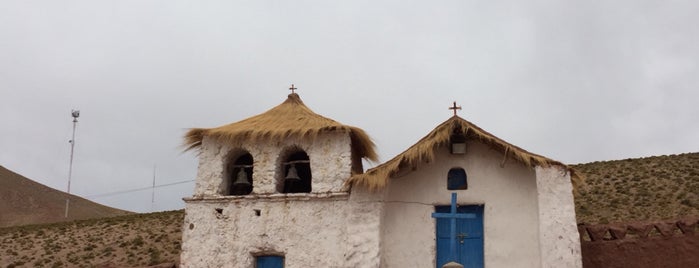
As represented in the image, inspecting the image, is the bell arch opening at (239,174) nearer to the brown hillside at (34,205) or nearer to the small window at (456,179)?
the small window at (456,179)

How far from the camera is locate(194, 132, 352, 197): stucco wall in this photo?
12695 mm

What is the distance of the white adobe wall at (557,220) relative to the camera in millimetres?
11078

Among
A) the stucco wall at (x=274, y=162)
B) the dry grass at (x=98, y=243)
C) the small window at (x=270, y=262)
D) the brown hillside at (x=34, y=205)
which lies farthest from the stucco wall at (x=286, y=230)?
the brown hillside at (x=34, y=205)

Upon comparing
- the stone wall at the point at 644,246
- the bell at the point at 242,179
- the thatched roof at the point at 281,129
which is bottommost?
the stone wall at the point at 644,246

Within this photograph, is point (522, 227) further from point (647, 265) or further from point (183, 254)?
point (183, 254)

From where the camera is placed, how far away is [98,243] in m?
29.2

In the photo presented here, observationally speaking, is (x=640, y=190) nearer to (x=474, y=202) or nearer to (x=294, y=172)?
(x=474, y=202)

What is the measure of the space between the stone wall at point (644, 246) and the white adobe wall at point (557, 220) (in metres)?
1.36

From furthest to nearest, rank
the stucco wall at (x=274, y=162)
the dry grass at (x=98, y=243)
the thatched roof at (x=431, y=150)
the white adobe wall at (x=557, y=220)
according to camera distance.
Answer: the dry grass at (x=98, y=243), the stucco wall at (x=274, y=162), the thatched roof at (x=431, y=150), the white adobe wall at (x=557, y=220)

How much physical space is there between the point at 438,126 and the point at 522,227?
2443mm

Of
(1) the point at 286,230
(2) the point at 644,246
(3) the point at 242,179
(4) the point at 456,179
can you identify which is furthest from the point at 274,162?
(2) the point at 644,246

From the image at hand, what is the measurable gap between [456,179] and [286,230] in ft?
11.5

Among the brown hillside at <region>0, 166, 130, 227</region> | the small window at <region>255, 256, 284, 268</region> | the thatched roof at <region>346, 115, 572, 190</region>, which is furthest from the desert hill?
the brown hillside at <region>0, 166, 130, 227</region>

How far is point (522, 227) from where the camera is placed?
38.8ft
